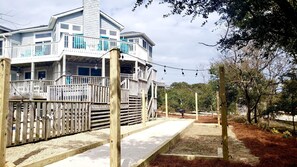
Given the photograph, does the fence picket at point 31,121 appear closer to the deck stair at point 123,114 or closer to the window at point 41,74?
the deck stair at point 123,114

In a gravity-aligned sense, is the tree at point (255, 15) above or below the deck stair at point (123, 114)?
above

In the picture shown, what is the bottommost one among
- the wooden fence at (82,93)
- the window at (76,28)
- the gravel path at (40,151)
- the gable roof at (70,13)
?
the gravel path at (40,151)

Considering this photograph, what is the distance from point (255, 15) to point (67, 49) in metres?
15.7

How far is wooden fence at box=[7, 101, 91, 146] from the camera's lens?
8.16m

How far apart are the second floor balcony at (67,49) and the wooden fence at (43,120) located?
27.0ft

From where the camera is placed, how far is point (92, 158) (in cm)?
688

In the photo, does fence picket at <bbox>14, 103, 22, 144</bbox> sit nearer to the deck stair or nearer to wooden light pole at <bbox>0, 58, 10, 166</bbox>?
wooden light pole at <bbox>0, 58, 10, 166</bbox>

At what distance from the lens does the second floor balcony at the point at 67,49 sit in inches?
770

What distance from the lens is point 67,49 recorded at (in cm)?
1917

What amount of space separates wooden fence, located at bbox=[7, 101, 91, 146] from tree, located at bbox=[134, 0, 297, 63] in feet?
16.6

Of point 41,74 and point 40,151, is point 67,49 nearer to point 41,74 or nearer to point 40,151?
point 41,74

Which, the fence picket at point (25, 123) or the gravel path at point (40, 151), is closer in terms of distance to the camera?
the gravel path at point (40, 151)

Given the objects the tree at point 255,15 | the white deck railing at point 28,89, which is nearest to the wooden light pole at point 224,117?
the tree at point 255,15

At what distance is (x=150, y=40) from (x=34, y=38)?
42.1 feet
